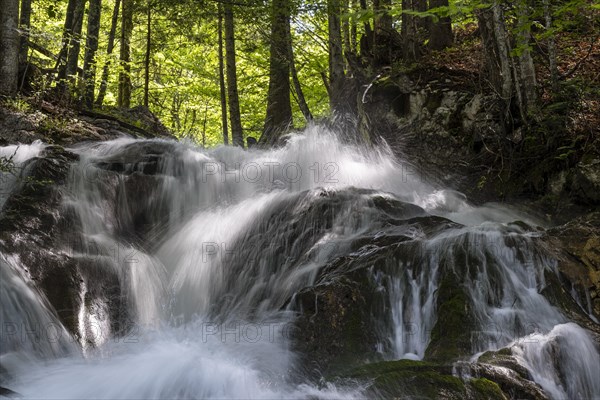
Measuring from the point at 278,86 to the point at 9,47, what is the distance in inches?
210

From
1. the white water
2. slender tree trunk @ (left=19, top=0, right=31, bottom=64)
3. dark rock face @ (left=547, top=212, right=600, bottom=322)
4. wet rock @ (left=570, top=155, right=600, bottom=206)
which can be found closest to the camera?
dark rock face @ (left=547, top=212, right=600, bottom=322)

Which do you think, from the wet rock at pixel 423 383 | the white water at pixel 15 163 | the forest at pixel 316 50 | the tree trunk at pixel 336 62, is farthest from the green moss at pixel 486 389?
the tree trunk at pixel 336 62

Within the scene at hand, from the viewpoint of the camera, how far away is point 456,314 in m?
4.44

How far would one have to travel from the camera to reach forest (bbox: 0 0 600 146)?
7.18m

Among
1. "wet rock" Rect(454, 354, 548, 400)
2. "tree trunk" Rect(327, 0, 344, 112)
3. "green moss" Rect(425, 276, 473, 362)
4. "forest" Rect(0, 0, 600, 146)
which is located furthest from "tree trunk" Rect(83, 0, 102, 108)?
"wet rock" Rect(454, 354, 548, 400)

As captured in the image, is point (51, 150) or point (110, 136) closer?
point (51, 150)

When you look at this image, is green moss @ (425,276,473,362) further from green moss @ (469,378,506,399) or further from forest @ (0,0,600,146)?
forest @ (0,0,600,146)

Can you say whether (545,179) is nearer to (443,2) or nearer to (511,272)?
(511,272)

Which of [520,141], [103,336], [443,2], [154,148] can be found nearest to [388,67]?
[443,2]

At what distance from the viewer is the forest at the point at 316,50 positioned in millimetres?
7184

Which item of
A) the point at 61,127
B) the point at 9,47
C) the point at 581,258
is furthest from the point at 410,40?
the point at 9,47

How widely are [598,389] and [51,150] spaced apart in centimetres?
634

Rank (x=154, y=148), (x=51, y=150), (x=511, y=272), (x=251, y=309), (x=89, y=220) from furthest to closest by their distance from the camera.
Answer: (x=154, y=148) < (x=51, y=150) < (x=89, y=220) < (x=251, y=309) < (x=511, y=272)

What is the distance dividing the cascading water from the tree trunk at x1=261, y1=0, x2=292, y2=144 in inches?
125
